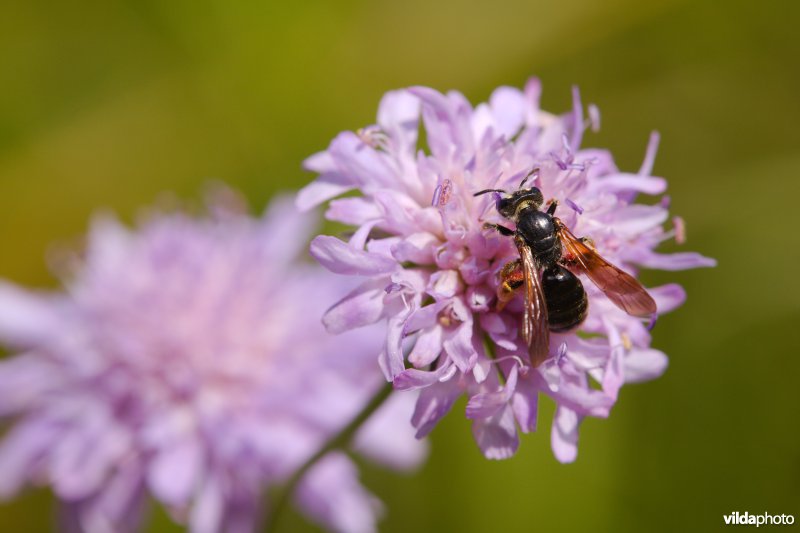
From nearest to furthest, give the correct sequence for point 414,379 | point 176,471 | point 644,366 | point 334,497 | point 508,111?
point 414,379, point 644,366, point 508,111, point 176,471, point 334,497

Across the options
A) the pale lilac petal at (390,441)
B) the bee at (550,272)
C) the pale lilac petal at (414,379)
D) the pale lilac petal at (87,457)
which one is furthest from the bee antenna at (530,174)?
the pale lilac petal at (87,457)

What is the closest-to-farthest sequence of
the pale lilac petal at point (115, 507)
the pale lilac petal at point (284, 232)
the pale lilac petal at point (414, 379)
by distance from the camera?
the pale lilac petal at point (414, 379), the pale lilac petal at point (115, 507), the pale lilac petal at point (284, 232)

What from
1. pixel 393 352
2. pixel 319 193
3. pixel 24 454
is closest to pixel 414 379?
pixel 393 352

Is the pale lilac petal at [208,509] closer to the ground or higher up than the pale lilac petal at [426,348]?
closer to the ground

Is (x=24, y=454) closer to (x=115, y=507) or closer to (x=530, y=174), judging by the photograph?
(x=115, y=507)

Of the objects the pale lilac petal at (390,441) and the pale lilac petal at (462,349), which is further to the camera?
the pale lilac petal at (390,441)

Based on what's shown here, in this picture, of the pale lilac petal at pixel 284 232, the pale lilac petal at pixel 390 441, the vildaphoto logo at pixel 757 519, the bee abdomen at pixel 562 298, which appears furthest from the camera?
the pale lilac petal at pixel 284 232

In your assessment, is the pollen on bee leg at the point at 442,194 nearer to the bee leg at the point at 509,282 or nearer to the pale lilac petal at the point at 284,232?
the bee leg at the point at 509,282
